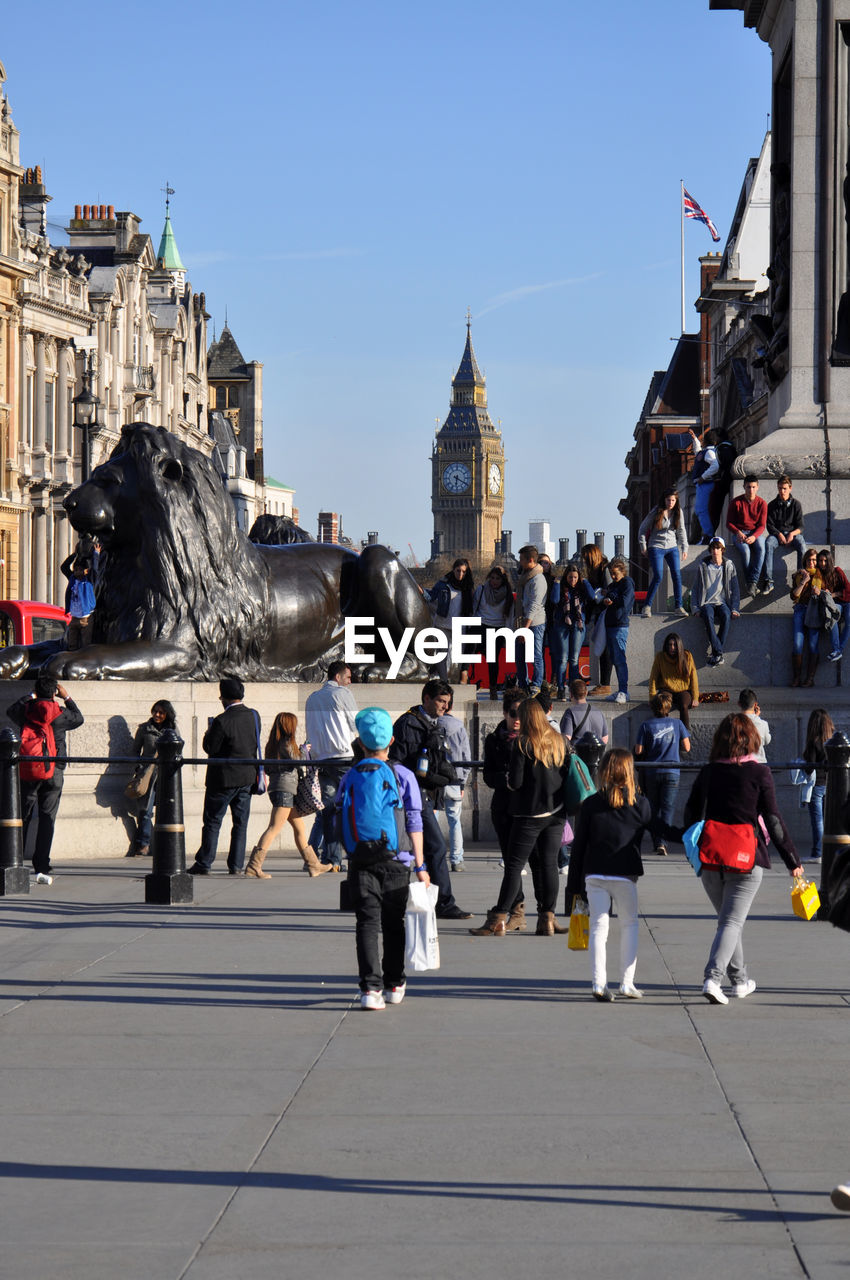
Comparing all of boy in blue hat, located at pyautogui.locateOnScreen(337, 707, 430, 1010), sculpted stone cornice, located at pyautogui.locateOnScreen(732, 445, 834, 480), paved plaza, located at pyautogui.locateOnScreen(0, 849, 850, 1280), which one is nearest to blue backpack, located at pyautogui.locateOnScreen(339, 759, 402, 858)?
boy in blue hat, located at pyautogui.locateOnScreen(337, 707, 430, 1010)

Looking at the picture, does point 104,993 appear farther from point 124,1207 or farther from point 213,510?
point 213,510

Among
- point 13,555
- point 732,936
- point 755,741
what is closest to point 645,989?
point 732,936

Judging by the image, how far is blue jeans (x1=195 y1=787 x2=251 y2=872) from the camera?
15.3 m

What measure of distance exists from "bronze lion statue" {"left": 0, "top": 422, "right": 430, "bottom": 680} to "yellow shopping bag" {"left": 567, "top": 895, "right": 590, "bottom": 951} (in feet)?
22.9

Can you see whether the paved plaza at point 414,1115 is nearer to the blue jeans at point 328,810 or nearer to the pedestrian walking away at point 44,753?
the blue jeans at point 328,810

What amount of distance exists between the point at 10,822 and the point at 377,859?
5.31m

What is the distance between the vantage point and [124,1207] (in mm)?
5465

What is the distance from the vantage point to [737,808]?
31.1 ft

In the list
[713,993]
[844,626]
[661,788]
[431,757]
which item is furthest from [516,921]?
[844,626]

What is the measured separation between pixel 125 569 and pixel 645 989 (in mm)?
8436

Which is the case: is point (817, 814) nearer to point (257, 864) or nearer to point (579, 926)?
point (257, 864)

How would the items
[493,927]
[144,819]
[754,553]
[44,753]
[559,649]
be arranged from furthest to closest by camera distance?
[559,649] < [754,553] < [144,819] < [44,753] < [493,927]

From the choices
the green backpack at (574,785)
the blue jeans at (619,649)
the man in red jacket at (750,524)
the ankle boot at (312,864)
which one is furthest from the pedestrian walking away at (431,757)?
the man in red jacket at (750,524)

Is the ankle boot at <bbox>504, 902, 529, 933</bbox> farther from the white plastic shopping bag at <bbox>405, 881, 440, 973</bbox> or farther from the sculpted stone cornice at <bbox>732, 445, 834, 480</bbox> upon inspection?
the sculpted stone cornice at <bbox>732, 445, 834, 480</bbox>
